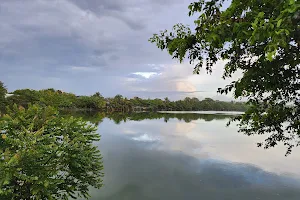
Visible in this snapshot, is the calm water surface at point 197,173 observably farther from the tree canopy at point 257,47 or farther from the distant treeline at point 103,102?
the distant treeline at point 103,102

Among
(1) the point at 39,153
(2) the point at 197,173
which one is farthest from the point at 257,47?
(2) the point at 197,173

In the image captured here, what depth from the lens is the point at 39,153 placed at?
3828mm

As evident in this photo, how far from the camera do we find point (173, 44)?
2.99 meters

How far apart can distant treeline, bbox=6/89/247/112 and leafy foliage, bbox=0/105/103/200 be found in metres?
44.9

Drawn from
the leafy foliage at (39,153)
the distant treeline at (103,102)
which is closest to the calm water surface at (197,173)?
the leafy foliage at (39,153)

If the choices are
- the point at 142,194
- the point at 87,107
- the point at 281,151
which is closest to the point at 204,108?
the point at 87,107

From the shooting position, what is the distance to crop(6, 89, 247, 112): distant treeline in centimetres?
5441

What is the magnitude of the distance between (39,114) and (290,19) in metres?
4.86

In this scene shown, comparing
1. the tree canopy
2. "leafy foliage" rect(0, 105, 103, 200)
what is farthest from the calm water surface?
the tree canopy

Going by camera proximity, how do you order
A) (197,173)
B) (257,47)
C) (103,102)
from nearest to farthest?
1. (257,47)
2. (197,173)
3. (103,102)

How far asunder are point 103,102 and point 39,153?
75.4m

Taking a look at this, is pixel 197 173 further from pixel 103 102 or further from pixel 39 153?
pixel 103 102

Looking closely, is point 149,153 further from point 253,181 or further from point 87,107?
point 87,107

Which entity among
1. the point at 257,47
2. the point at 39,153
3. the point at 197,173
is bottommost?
the point at 197,173
